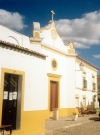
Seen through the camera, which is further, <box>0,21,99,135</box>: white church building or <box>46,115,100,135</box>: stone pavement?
<box>46,115,100,135</box>: stone pavement

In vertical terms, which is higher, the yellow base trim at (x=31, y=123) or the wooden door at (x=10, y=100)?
the wooden door at (x=10, y=100)

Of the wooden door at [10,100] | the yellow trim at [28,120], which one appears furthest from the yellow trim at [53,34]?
the wooden door at [10,100]

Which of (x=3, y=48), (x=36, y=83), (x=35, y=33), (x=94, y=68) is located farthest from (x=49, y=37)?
(x=94, y=68)

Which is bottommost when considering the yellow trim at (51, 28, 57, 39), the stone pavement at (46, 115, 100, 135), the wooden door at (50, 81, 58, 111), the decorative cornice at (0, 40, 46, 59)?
the stone pavement at (46, 115, 100, 135)

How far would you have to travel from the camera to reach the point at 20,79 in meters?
8.22

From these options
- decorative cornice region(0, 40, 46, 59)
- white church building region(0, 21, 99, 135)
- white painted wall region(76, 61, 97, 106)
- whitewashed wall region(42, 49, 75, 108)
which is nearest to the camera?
decorative cornice region(0, 40, 46, 59)

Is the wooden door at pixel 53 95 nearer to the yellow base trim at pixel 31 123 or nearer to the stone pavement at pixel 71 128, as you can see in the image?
the stone pavement at pixel 71 128

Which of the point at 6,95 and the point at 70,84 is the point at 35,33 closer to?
the point at 70,84

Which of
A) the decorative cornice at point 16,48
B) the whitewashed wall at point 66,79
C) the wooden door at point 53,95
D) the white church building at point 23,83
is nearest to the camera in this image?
the decorative cornice at point 16,48

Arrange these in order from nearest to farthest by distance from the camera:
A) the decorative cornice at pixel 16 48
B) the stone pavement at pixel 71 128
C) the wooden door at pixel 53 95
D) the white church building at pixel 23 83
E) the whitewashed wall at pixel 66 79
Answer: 1. the decorative cornice at pixel 16 48
2. the white church building at pixel 23 83
3. the stone pavement at pixel 71 128
4. the wooden door at pixel 53 95
5. the whitewashed wall at pixel 66 79

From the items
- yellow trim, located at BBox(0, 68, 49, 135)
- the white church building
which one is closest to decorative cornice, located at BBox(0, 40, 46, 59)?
the white church building

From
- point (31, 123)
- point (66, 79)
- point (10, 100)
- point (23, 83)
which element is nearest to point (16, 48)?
point (23, 83)

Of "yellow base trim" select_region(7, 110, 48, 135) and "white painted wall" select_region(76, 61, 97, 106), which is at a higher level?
"white painted wall" select_region(76, 61, 97, 106)

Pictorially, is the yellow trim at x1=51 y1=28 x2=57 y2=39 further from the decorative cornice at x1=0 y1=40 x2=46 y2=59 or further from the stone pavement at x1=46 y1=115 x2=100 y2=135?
the stone pavement at x1=46 y1=115 x2=100 y2=135
